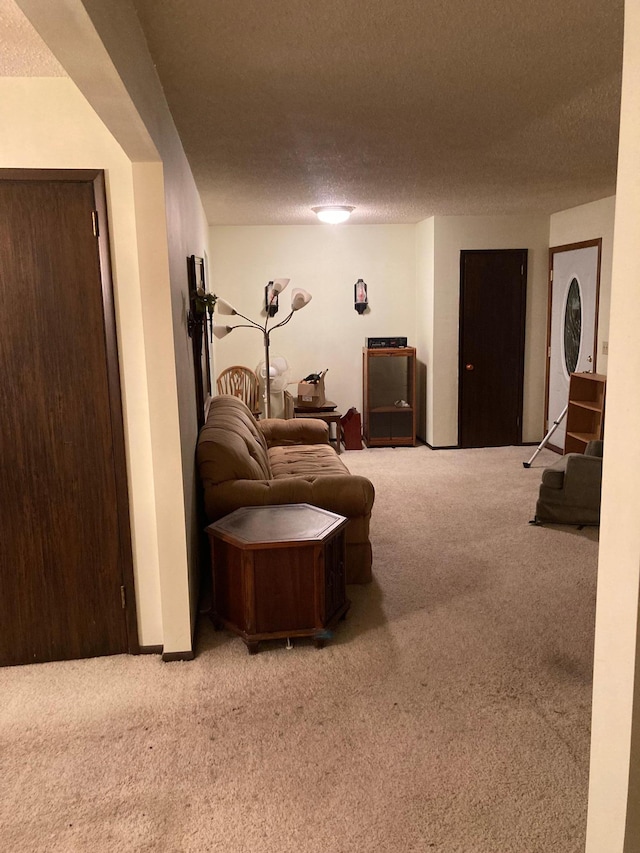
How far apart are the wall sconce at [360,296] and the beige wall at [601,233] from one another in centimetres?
214

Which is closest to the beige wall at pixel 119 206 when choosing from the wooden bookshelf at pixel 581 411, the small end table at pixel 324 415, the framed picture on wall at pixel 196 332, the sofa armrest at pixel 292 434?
the framed picture on wall at pixel 196 332

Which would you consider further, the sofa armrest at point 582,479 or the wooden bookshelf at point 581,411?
the wooden bookshelf at point 581,411

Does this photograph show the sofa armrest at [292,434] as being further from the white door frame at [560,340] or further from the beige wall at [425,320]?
the white door frame at [560,340]

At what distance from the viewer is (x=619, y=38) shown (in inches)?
83.6

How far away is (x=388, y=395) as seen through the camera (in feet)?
23.8

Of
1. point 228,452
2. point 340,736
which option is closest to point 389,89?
point 228,452

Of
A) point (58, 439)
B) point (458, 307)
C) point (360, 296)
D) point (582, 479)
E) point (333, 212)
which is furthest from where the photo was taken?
point (360, 296)

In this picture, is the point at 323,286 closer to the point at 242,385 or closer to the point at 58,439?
the point at 242,385

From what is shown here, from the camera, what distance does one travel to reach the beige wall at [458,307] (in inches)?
257

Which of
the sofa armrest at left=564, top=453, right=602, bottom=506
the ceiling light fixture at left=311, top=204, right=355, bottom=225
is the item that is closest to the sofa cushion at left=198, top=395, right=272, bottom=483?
the sofa armrest at left=564, top=453, right=602, bottom=506

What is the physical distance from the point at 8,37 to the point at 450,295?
513 centimetres

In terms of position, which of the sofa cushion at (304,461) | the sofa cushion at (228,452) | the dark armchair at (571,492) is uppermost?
the sofa cushion at (228,452)

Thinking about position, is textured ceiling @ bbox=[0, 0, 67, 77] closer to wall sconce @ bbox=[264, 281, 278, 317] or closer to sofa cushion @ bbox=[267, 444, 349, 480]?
sofa cushion @ bbox=[267, 444, 349, 480]

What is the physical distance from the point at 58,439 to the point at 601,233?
4923mm
